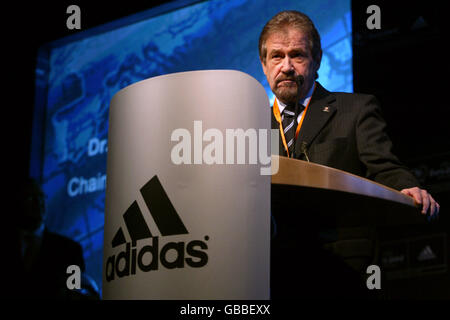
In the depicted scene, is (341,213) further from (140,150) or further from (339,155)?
(140,150)

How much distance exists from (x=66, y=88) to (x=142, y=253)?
4036 millimetres

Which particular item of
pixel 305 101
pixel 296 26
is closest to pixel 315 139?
pixel 305 101

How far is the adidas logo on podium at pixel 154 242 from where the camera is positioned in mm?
1212

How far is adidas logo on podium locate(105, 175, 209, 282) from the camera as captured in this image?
1.21 m

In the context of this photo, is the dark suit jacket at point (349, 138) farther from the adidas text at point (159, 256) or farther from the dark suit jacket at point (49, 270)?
the dark suit jacket at point (49, 270)

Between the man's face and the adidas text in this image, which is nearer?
the adidas text

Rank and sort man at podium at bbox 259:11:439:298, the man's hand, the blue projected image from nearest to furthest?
the man's hand
man at podium at bbox 259:11:439:298
the blue projected image

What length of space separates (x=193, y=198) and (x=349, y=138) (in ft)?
3.00

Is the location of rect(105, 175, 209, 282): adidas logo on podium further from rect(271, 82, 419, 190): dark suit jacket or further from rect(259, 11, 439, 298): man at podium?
rect(271, 82, 419, 190): dark suit jacket

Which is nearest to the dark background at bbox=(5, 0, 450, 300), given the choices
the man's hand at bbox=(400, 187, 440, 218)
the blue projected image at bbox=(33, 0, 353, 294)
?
the blue projected image at bbox=(33, 0, 353, 294)

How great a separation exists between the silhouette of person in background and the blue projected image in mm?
502

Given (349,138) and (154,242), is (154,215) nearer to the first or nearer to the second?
(154,242)

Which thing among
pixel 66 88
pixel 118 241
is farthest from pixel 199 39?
pixel 118 241

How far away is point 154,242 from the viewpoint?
1242 mm
